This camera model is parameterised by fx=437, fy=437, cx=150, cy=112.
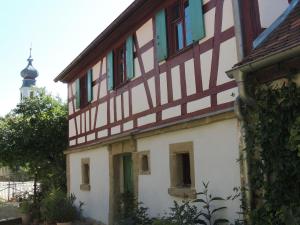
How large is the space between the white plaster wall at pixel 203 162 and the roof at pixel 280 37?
47.8 inches

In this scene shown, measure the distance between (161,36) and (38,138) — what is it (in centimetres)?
861

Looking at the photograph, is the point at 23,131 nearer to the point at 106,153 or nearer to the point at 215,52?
the point at 106,153

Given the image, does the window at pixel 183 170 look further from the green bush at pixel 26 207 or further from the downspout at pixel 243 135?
the green bush at pixel 26 207

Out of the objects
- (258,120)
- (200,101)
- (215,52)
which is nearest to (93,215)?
(200,101)

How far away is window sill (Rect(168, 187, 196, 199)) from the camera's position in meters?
7.58

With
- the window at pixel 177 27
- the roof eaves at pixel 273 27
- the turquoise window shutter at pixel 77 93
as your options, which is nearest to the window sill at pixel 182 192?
the window at pixel 177 27

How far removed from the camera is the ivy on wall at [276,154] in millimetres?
5242

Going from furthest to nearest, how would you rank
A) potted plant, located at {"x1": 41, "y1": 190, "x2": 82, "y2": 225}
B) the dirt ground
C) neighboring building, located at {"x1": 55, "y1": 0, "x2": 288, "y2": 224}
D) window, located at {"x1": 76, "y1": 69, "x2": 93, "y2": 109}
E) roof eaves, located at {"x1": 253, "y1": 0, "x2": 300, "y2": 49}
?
1. the dirt ground
2. window, located at {"x1": 76, "y1": 69, "x2": 93, "y2": 109}
3. potted plant, located at {"x1": 41, "y1": 190, "x2": 82, "y2": 225}
4. neighboring building, located at {"x1": 55, "y1": 0, "x2": 288, "y2": 224}
5. roof eaves, located at {"x1": 253, "y1": 0, "x2": 300, "y2": 49}

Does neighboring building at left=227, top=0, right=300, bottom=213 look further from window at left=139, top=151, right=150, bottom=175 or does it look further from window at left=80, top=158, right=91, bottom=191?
window at left=80, top=158, right=91, bottom=191

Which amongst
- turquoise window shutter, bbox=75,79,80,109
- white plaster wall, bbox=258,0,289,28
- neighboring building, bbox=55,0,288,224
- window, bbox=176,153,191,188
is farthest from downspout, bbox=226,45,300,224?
turquoise window shutter, bbox=75,79,80,109

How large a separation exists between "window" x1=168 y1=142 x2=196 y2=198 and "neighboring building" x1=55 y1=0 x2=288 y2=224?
19mm

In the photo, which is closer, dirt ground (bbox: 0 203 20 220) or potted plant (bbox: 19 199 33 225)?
potted plant (bbox: 19 199 33 225)

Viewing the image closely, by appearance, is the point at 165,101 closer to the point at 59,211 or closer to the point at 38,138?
the point at 59,211

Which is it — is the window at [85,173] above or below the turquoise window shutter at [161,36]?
below
